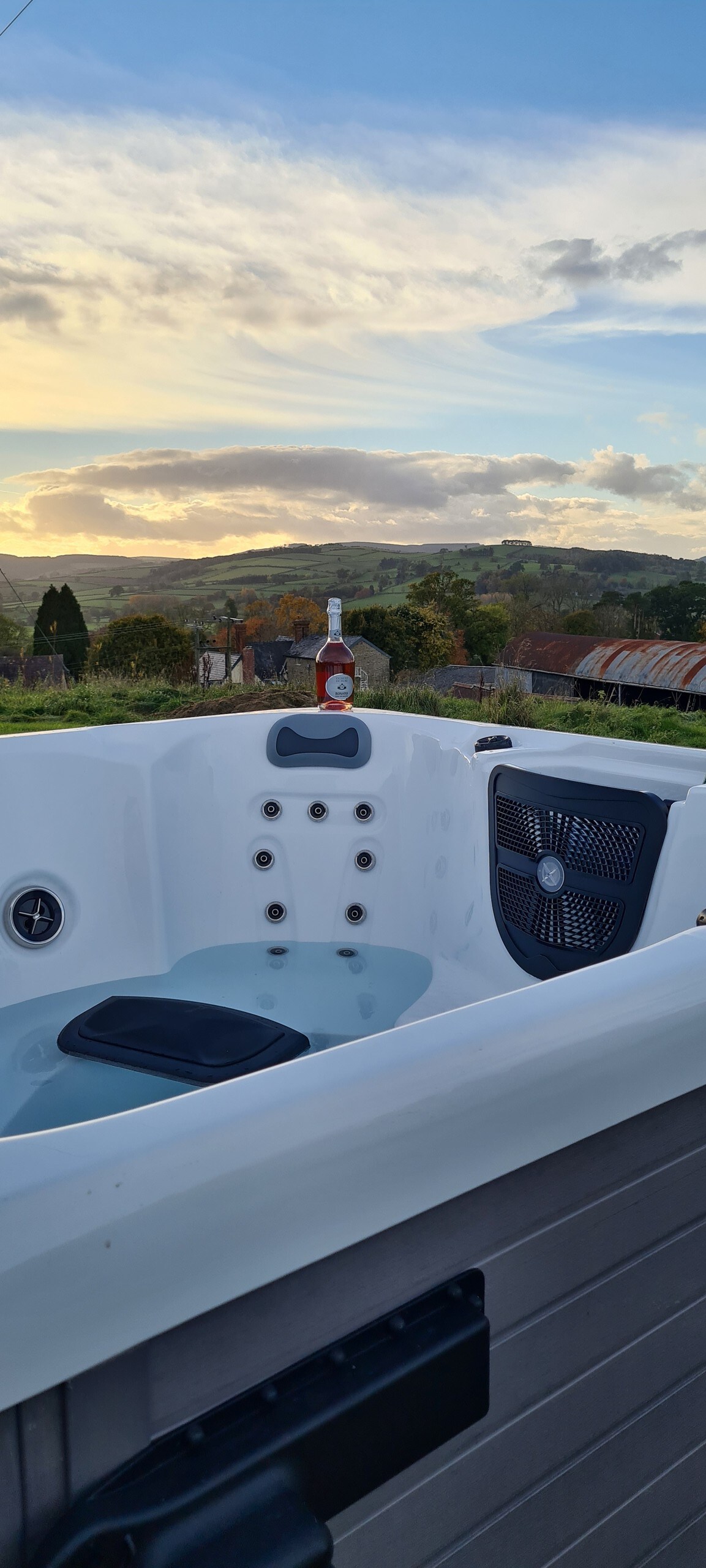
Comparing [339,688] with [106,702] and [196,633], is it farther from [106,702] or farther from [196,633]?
[196,633]

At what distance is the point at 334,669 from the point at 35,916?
0.94 m

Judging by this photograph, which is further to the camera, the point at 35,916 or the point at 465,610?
the point at 465,610

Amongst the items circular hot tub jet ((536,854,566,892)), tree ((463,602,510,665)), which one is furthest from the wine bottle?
tree ((463,602,510,665))

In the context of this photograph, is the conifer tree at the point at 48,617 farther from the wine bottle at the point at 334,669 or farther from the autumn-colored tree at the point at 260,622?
the wine bottle at the point at 334,669

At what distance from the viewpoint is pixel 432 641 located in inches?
749

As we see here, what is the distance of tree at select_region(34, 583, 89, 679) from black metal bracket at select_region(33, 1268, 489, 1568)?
20.4 metres

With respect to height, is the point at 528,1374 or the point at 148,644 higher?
the point at 528,1374

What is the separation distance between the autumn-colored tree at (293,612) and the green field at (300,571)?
176 mm

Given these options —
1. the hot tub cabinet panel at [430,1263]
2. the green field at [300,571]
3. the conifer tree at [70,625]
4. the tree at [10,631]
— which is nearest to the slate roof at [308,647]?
the green field at [300,571]

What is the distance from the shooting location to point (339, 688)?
2.32 meters

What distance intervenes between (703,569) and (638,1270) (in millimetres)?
16070

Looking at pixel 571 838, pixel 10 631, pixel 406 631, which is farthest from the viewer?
pixel 10 631

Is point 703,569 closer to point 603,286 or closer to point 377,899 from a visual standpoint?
point 603,286

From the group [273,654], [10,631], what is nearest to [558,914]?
[273,654]
